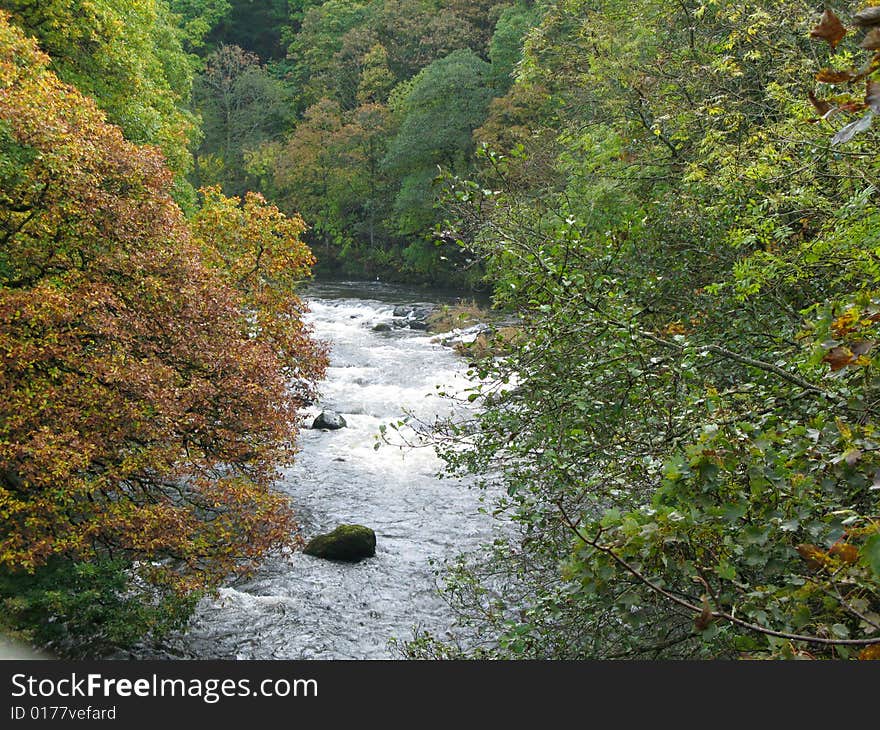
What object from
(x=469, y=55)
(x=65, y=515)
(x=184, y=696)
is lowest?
(x=65, y=515)

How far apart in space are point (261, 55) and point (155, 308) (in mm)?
69871

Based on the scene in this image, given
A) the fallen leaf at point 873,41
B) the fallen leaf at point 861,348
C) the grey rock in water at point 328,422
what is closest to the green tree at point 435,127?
the grey rock in water at point 328,422

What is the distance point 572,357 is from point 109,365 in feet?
17.6

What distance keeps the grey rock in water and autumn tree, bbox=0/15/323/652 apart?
7.81m

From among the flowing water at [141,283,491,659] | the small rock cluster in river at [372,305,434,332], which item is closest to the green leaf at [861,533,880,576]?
the flowing water at [141,283,491,659]

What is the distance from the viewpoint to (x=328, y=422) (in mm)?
19844

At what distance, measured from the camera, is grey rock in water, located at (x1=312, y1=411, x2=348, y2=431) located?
19797 mm

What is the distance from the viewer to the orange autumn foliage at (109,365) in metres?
9.06

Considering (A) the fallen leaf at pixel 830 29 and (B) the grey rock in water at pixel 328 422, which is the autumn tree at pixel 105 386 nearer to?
(B) the grey rock in water at pixel 328 422

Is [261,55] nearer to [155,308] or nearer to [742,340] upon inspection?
[155,308]

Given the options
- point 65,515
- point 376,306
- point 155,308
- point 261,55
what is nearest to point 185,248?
point 155,308

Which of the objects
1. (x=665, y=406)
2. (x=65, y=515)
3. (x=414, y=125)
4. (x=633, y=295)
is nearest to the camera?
(x=665, y=406)

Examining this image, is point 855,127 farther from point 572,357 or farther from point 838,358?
point 572,357

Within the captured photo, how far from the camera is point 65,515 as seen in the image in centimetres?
925
